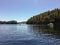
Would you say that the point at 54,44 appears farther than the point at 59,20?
No

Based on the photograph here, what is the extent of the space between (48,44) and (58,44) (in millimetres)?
1767

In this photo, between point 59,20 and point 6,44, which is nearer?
point 6,44

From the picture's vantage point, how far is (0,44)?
2708 centimetres

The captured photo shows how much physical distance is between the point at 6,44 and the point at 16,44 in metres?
1.78

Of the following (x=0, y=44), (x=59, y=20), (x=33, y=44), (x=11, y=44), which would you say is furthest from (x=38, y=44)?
(x=59, y=20)

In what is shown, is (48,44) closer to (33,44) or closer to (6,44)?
(33,44)

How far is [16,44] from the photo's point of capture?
2712 centimetres

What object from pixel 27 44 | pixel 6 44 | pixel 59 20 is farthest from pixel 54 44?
pixel 59 20

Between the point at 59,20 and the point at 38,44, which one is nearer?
the point at 38,44

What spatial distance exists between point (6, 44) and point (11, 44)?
911 millimetres

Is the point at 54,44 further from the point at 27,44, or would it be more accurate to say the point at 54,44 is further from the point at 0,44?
→ the point at 0,44

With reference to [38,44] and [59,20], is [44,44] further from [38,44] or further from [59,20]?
[59,20]

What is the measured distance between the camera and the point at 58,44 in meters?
26.8

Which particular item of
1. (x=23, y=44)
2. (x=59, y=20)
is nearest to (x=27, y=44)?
(x=23, y=44)
